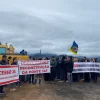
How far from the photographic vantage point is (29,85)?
1723 cm

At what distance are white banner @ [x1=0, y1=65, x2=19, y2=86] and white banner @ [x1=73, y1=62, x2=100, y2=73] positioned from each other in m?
5.99

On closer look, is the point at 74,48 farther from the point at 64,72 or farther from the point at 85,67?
the point at 64,72

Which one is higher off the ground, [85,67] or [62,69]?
[85,67]

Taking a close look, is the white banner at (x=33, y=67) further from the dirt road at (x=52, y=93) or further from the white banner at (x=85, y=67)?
the white banner at (x=85, y=67)

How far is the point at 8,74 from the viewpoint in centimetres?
1407

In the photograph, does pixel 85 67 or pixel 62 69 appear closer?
pixel 62 69

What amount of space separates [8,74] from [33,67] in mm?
3624

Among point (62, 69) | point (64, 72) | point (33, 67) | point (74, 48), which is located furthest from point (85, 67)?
point (33, 67)

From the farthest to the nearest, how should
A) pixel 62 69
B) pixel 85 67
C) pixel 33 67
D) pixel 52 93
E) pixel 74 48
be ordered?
pixel 74 48 < pixel 85 67 < pixel 62 69 < pixel 33 67 < pixel 52 93

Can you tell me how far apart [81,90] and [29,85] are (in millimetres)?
3283

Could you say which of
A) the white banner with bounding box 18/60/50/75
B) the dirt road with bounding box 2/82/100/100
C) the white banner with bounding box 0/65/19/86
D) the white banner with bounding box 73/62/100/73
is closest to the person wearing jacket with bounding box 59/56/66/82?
the white banner with bounding box 73/62/100/73

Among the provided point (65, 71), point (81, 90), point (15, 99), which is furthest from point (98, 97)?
point (65, 71)

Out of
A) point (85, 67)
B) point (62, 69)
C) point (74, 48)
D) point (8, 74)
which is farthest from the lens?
point (74, 48)

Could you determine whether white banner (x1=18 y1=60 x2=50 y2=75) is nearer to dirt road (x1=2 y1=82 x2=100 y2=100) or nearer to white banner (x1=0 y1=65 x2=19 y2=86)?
dirt road (x1=2 y1=82 x2=100 y2=100)
